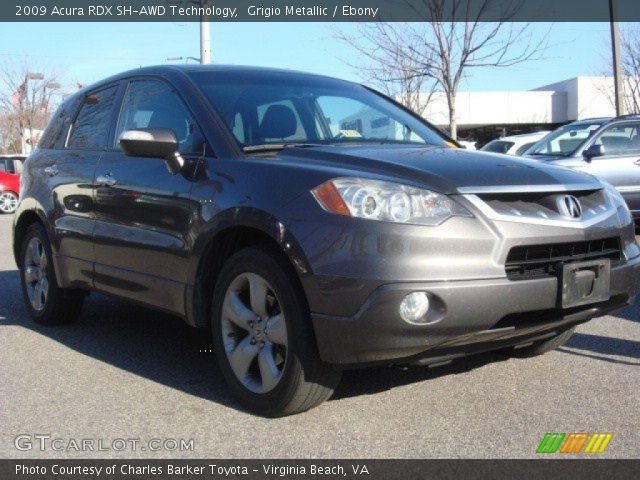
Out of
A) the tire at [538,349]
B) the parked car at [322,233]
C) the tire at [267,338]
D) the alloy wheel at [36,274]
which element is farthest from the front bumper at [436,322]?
the alloy wheel at [36,274]

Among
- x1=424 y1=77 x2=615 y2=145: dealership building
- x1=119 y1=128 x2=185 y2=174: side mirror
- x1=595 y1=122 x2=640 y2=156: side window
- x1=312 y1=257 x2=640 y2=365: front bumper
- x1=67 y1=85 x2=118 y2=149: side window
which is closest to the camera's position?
x1=312 y1=257 x2=640 y2=365: front bumper

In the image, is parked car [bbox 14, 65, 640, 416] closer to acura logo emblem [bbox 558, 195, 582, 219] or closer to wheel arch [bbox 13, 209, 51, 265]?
acura logo emblem [bbox 558, 195, 582, 219]

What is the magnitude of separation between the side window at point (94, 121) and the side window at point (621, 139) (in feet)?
25.9

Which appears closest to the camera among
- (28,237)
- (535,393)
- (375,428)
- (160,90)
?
(375,428)

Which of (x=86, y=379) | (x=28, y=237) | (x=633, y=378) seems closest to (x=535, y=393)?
(x=633, y=378)

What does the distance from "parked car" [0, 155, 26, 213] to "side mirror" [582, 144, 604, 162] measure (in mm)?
14939

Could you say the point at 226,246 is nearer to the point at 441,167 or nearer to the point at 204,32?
the point at 441,167

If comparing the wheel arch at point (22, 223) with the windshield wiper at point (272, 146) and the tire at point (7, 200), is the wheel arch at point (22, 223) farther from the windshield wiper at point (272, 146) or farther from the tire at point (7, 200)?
the tire at point (7, 200)

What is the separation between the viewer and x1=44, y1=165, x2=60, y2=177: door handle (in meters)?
5.51

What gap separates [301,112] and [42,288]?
2.59 metres

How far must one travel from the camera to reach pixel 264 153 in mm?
3971

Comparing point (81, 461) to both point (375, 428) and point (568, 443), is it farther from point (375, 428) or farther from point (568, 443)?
point (568, 443)

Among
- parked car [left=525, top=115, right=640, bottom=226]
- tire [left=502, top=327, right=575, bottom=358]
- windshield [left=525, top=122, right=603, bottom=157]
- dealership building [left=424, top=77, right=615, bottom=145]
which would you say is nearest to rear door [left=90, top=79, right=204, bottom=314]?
tire [left=502, top=327, right=575, bottom=358]

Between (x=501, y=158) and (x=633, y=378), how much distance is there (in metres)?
1.39
